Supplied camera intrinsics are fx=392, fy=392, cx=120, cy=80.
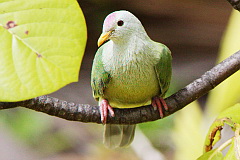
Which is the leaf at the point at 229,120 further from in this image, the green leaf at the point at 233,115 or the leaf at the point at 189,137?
the leaf at the point at 189,137

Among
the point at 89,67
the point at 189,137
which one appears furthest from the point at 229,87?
the point at 89,67

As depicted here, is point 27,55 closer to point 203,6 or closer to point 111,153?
point 111,153

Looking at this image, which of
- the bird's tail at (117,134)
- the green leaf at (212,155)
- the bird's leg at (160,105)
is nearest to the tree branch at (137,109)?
the bird's leg at (160,105)

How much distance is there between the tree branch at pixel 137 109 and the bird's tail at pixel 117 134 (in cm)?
38

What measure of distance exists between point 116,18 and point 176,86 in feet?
5.41

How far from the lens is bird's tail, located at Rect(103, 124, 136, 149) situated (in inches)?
50.0

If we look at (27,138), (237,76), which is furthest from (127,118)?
(27,138)

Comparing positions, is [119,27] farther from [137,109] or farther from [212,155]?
[212,155]

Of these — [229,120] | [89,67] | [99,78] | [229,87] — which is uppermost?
[229,120]

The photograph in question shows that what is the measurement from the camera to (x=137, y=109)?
2.82ft

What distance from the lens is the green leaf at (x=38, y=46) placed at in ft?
1.52

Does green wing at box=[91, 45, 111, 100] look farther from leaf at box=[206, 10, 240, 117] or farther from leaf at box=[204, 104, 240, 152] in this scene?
leaf at box=[206, 10, 240, 117]

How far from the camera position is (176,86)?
2596mm

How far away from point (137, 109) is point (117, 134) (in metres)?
0.43
